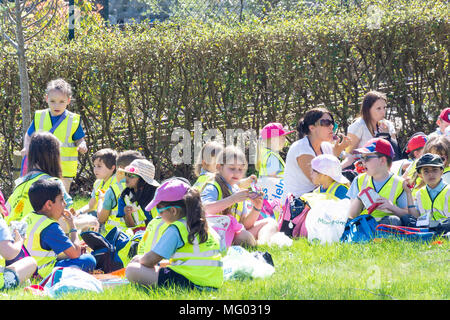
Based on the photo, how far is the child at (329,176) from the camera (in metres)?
6.45

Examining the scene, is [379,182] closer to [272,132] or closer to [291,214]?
[291,214]

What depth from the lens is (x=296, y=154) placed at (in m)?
7.12

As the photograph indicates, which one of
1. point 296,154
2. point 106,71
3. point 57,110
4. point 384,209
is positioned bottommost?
point 384,209

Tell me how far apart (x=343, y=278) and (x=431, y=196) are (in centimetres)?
171

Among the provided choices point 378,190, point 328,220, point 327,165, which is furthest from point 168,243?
point 378,190

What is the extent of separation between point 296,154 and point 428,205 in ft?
5.21

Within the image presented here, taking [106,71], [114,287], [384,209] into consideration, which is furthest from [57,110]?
[384,209]

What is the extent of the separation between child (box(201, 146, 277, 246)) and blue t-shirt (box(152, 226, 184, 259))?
1.23m

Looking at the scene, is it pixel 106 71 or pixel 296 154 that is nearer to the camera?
pixel 296 154

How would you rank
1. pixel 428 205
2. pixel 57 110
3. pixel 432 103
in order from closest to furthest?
pixel 428 205 → pixel 57 110 → pixel 432 103

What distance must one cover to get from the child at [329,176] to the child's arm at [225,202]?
1.13 m

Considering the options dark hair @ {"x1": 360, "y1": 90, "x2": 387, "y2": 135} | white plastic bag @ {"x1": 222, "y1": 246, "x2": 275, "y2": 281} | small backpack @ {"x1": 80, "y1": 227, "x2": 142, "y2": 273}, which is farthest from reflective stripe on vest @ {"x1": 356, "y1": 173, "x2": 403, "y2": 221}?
small backpack @ {"x1": 80, "y1": 227, "x2": 142, "y2": 273}

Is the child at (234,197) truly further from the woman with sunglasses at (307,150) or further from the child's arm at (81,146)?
the child's arm at (81,146)

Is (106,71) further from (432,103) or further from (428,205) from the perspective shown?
(428,205)
